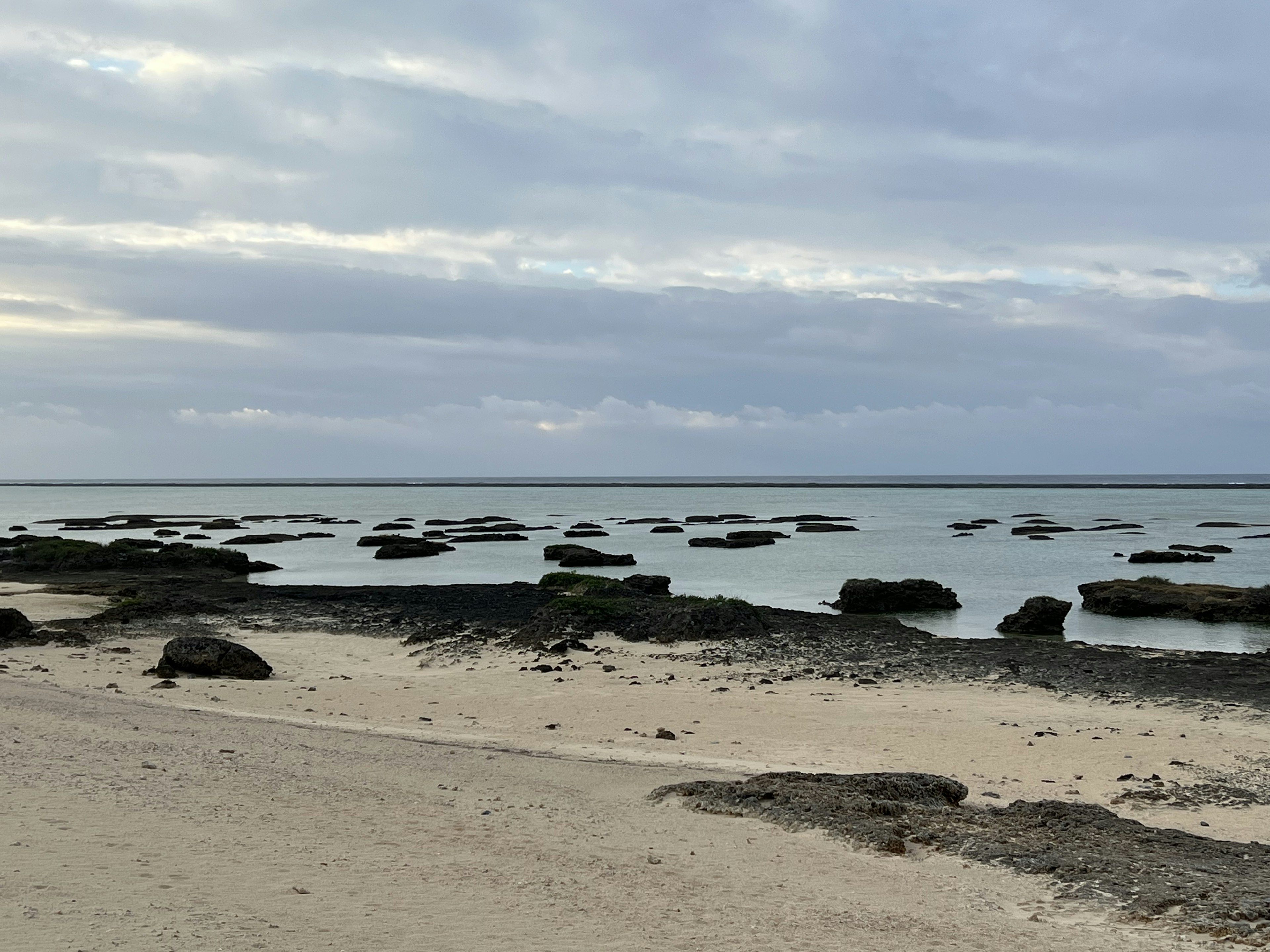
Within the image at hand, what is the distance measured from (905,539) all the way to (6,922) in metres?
79.3

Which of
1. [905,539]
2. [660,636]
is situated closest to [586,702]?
[660,636]

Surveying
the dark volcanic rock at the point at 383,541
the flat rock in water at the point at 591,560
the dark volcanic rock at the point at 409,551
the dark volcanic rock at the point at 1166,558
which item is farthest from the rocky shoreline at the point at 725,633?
the dark volcanic rock at the point at 1166,558

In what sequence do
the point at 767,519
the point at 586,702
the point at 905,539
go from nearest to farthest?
the point at 586,702, the point at 905,539, the point at 767,519

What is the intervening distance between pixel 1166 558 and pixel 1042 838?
5446cm

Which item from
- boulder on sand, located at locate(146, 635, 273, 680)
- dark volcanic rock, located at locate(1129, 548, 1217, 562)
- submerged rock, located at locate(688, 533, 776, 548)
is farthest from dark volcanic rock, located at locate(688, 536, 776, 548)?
boulder on sand, located at locate(146, 635, 273, 680)

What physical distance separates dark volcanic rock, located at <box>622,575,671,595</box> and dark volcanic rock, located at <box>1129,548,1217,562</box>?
31.8 metres

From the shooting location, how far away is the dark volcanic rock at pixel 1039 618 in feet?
105

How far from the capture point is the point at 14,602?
34.7m

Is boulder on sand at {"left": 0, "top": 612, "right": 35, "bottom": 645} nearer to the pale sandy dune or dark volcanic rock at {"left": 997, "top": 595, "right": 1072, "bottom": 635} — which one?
the pale sandy dune

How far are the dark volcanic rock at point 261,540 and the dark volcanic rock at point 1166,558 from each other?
56219 mm

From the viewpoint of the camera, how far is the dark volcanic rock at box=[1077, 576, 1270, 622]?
3428cm

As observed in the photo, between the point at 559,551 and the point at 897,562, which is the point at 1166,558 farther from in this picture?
the point at 559,551

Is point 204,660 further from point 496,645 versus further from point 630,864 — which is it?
point 630,864

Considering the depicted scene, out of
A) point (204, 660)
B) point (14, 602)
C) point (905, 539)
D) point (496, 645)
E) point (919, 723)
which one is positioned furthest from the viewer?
point (905, 539)
